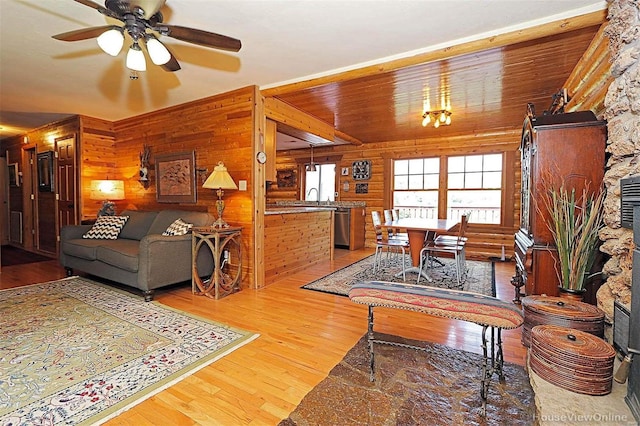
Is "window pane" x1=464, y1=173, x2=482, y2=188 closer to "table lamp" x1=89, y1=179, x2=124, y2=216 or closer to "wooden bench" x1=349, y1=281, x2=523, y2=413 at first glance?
"wooden bench" x1=349, y1=281, x2=523, y2=413

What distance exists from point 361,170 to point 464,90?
11.5ft

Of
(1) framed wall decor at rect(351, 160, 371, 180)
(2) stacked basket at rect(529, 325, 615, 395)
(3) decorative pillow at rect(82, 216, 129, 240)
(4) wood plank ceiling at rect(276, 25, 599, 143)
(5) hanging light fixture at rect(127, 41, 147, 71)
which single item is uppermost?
(4) wood plank ceiling at rect(276, 25, 599, 143)

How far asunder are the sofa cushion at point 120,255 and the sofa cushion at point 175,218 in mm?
399

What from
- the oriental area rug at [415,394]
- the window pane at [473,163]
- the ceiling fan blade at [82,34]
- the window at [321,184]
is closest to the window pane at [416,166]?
the window pane at [473,163]

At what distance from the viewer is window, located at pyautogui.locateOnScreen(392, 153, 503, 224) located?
593 centimetres

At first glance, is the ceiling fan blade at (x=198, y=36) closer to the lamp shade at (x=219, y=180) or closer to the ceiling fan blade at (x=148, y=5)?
the ceiling fan blade at (x=148, y=5)

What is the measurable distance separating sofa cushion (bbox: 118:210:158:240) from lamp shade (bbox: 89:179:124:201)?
70cm

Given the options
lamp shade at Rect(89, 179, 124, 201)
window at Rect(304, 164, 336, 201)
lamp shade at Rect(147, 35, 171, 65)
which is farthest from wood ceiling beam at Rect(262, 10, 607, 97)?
window at Rect(304, 164, 336, 201)

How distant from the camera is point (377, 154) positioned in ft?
22.6

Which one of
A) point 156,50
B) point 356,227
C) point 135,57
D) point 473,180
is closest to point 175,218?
point 135,57

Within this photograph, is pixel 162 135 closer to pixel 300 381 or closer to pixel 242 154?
pixel 242 154

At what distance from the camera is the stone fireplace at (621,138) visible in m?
1.55

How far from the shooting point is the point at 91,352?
2.15 m

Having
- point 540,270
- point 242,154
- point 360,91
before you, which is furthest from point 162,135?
point 540,270
